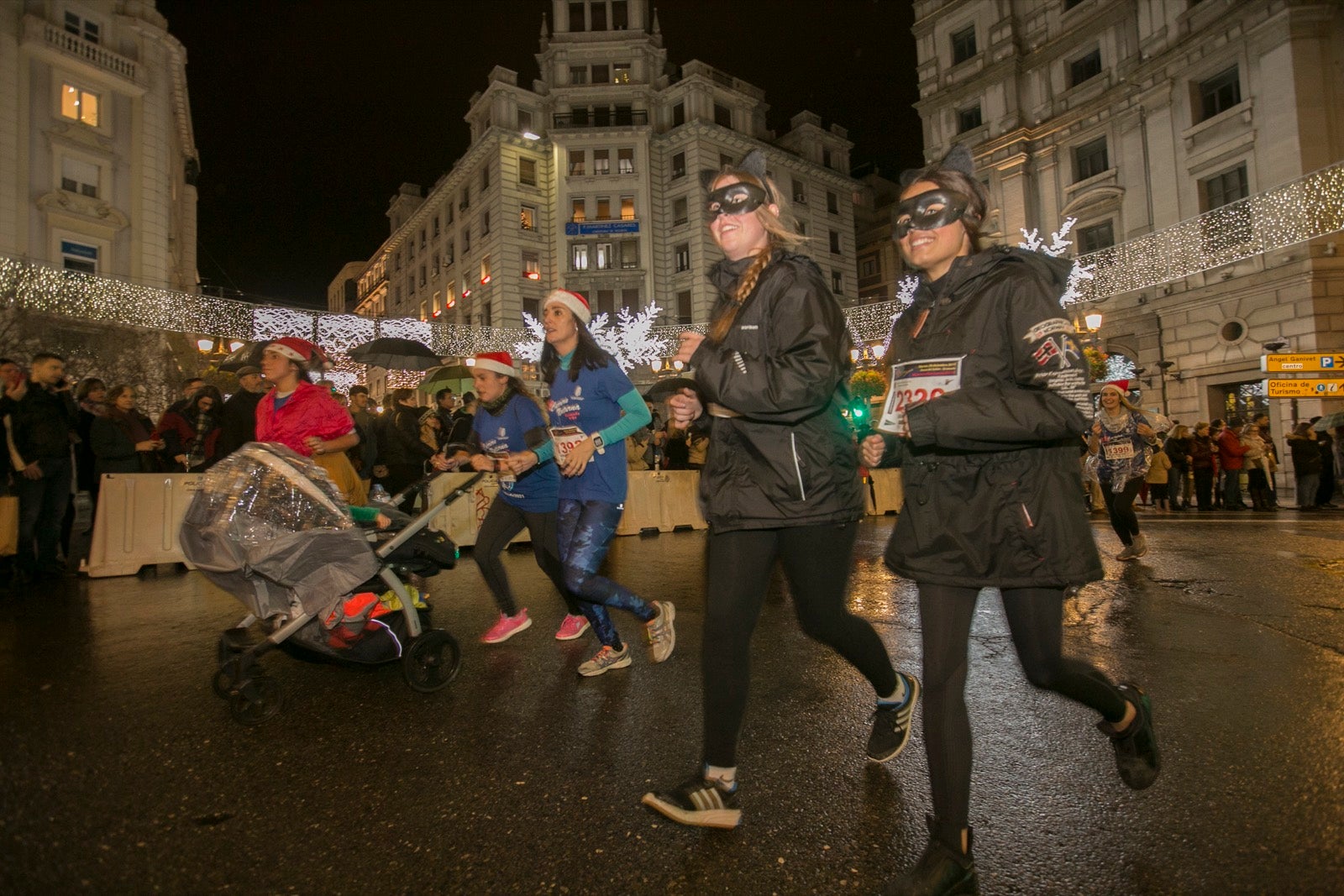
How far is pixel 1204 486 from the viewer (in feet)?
53.4

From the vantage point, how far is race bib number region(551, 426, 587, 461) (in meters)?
4.09

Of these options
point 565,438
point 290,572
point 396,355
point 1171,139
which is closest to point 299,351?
point 290,572

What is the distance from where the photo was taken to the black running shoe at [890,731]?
9.27 feet

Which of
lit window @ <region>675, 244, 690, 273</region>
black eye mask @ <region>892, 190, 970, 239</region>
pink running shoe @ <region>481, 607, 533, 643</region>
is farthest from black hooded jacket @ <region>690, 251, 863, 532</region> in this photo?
lit window @ <region>675, 244, 690, 273</region>

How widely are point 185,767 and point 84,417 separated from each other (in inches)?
326

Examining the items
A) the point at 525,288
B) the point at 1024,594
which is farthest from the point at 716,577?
the point at 525,288

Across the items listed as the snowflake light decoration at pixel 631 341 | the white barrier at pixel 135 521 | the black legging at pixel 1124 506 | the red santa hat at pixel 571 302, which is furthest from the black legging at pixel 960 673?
the snowflake light decoration at pixel 631 341

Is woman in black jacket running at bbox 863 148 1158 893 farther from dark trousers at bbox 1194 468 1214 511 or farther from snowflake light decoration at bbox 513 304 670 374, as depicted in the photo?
snowflake light decoration at bbox 513 304 670 374

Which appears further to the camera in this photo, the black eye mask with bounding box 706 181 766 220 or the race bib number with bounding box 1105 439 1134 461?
the race bib number with bounding box 1105 439 1134 461

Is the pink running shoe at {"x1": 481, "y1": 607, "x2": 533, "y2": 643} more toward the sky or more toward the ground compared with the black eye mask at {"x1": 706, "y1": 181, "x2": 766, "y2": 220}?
more toward the ground

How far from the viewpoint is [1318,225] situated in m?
19.8

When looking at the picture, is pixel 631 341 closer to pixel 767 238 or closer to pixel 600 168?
pixel 600 168

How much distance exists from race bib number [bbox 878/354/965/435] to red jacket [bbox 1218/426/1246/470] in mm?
17374

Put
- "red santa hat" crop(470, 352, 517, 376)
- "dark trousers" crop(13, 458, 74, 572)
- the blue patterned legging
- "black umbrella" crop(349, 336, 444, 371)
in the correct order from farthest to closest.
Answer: "black umbrella" crop(349, 336, 444, 371) → "dark trousers" crop(13, 458, 74, 572) → "red santa hat" crop(470, 352, 517, 376) → the blue patterned legging
